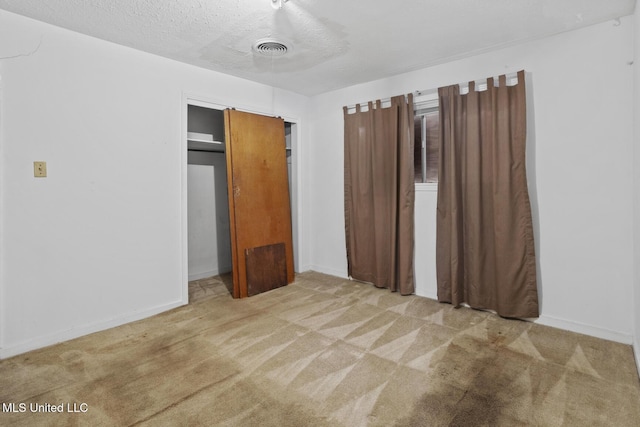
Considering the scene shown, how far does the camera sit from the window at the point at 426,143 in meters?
3.44

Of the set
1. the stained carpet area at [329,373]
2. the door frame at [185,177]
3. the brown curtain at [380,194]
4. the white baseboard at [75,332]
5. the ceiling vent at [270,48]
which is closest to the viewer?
the stained carpet area at [329,373]

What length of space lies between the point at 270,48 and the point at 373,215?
79.9 inches

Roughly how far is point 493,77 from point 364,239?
207 centimetres

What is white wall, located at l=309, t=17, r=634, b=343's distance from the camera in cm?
244

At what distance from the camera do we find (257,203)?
3.77m

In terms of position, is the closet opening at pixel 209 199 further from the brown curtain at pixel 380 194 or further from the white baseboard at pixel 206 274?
the brown curtain at pixel 380 194

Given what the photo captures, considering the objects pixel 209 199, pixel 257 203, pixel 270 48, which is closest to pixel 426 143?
pixel 270 48

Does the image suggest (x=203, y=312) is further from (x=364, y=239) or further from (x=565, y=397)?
(x=565, y=397)

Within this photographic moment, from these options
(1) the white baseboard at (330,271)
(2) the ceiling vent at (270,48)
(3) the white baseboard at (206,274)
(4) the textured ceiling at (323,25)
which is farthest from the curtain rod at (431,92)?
(3) the white baseboard at (206,274)

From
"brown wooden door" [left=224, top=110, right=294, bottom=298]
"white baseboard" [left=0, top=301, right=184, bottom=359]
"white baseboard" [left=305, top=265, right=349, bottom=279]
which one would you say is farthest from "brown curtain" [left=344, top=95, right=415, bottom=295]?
"white baseboard" [left=0, top=301, right=184, bottom=359]

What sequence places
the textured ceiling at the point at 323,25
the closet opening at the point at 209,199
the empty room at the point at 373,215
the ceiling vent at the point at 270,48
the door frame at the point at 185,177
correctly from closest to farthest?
the empty room at the point at 373,215, the textured ceiling at the point at 323,25, the ceiling vent at the point at 270,48, the door frame at the point at 185,177, the closet opening at the point at 209,199

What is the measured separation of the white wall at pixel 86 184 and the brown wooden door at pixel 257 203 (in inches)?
20.1

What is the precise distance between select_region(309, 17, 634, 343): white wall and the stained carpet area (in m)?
0.29

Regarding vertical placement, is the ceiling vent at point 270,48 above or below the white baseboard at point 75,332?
above
